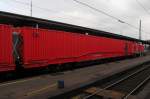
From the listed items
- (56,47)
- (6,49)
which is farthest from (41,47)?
(6,49)

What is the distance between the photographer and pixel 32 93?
11547 millimetres

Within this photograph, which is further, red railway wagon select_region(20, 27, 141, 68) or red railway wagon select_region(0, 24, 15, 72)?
red railway wagon select_region(20, 27, 141, 68)

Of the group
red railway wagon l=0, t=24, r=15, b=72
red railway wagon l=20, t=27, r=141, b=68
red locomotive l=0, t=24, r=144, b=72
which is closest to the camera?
red railway wagon l=0, t=24, r=15, b=72

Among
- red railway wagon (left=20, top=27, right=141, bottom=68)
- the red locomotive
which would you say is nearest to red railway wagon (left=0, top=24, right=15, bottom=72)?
the red locomotive

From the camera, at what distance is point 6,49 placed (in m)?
14.6

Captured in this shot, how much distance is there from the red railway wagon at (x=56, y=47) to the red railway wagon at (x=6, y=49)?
Answer: 3.91ft

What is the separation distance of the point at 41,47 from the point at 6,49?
357 centimetres

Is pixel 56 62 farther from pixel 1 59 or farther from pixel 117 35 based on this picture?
pixel 117 35

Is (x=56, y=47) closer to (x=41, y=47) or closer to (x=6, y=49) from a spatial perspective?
(x=41, y=47)

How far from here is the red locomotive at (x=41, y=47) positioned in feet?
48.3

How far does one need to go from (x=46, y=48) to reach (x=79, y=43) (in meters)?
6.08

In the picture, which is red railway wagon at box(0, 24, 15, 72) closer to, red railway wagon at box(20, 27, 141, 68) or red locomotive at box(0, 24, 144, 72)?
red locomotive at box(0, 24, 144, 72)

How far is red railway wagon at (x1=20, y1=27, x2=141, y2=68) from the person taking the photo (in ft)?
53.8

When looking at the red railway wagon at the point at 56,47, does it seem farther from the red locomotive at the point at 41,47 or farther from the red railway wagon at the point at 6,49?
the red railway wagon at the point at 6,49
